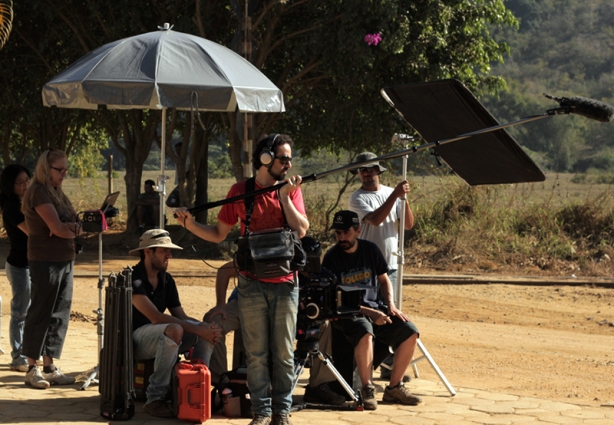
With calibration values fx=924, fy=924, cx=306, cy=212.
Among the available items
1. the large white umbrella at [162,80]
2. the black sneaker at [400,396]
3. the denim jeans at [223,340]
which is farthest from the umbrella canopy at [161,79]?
the black sneaker at [400,396]

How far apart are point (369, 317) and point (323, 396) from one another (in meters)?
0.72

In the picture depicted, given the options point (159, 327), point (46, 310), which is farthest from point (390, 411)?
point (46, 310)

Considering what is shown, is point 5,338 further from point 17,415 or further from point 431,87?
point 431,87

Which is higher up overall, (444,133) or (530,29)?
(530,29)

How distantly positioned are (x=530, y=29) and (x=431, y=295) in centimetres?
10764

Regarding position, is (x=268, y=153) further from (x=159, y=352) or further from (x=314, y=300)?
(x=159, y=352)

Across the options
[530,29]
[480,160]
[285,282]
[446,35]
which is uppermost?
[530,29]

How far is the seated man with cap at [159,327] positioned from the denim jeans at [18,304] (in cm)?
163

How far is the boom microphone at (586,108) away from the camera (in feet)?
19.6

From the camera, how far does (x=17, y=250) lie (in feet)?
26.5

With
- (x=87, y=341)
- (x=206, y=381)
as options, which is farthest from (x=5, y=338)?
(x=206, y=381)

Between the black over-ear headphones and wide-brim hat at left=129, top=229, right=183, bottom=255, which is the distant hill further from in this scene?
the black over-ear headphones

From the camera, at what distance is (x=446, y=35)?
61.3 feet

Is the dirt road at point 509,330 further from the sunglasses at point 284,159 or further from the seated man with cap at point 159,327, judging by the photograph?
the sunglasses at point 284,159
